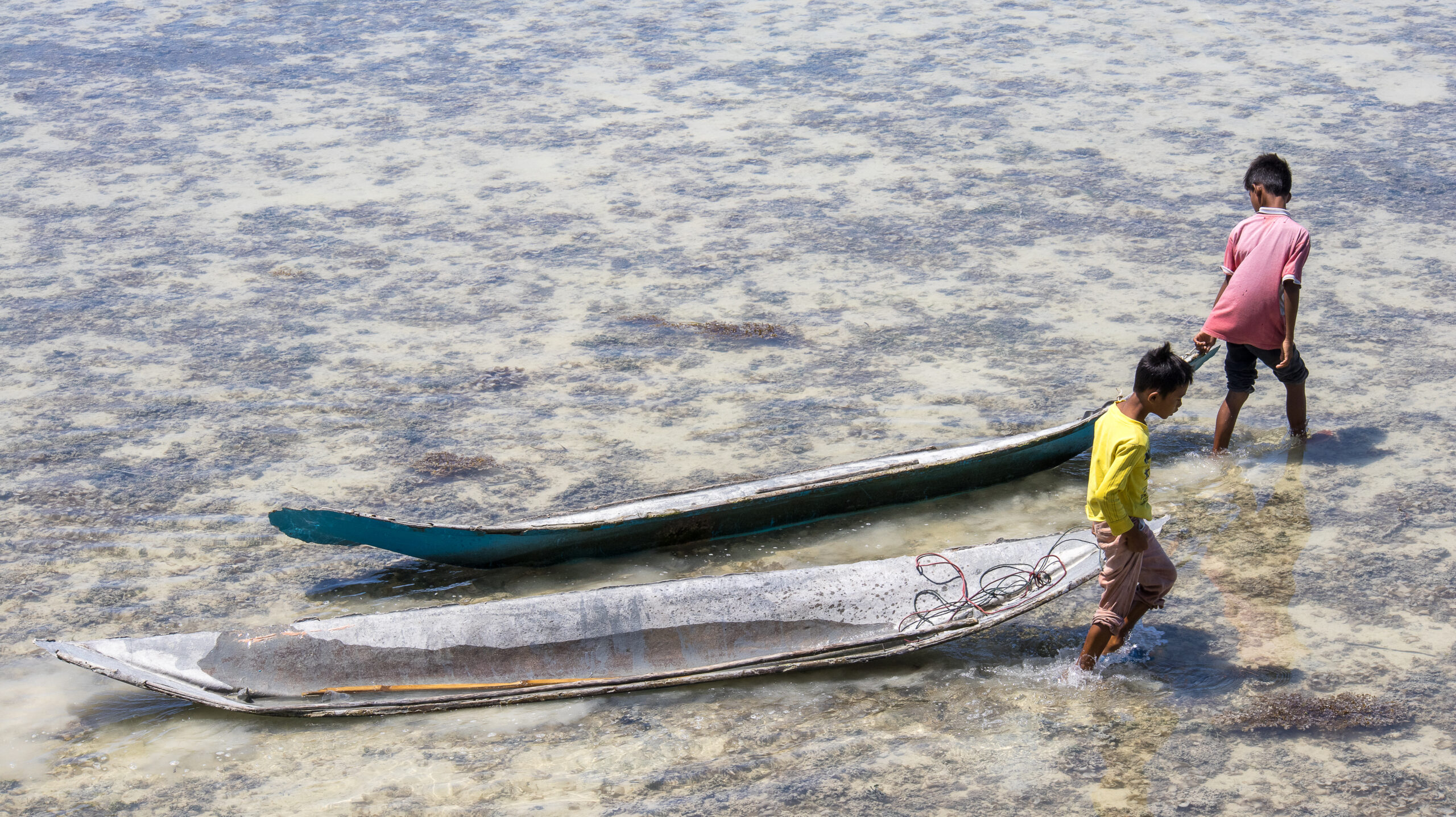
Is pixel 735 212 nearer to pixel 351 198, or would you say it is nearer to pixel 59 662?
pixel 351 198

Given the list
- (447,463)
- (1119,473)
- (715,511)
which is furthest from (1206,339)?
(447,463)

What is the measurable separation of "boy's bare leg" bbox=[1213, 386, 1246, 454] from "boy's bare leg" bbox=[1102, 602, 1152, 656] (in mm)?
1857

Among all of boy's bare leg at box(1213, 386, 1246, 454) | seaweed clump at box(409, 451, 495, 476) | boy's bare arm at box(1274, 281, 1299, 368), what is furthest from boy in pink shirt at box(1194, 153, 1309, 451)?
seaweed clump at box(409, 451, 495, 476)

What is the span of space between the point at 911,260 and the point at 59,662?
5.60 meters

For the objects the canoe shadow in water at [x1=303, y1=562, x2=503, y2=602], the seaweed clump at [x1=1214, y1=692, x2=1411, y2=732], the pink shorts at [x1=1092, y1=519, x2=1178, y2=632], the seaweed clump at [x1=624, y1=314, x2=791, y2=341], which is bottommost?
the canoe shadow in water at [x1=303, y1=562, x2=503, y2=602]

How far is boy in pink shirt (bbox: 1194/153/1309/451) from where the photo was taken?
5336mm

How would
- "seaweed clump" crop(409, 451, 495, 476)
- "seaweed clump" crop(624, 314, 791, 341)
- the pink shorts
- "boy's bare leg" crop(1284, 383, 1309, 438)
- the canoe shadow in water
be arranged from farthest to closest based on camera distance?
"seaweed clump" crop(624, 314, 791, 341)
"seaweed clump" crop(409, 451, 495, 476)
"boy's bare leg" crop(1284, 383, 1309, 438)
the canoe shadow in water
the pink shorts

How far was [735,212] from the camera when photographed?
29.3ft

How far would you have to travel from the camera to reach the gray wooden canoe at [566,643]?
174 inches

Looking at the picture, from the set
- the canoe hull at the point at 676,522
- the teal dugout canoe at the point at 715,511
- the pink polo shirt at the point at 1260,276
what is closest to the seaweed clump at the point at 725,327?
the teal dugout canoe at the point at 715,511

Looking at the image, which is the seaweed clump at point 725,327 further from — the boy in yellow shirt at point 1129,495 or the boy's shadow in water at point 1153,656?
the boy in yellow shirt at point 1129,495

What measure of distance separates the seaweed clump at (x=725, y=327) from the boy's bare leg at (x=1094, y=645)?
10.9 feet

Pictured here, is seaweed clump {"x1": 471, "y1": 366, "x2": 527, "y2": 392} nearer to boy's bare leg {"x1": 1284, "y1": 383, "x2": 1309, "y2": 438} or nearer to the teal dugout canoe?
the teal dugout canoe

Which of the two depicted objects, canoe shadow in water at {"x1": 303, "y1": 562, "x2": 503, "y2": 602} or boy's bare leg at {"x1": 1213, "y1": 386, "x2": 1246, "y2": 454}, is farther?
boy's bare leg at {"x1": 1213, "y1": 386, "x2": 1246, "y2": 454}
